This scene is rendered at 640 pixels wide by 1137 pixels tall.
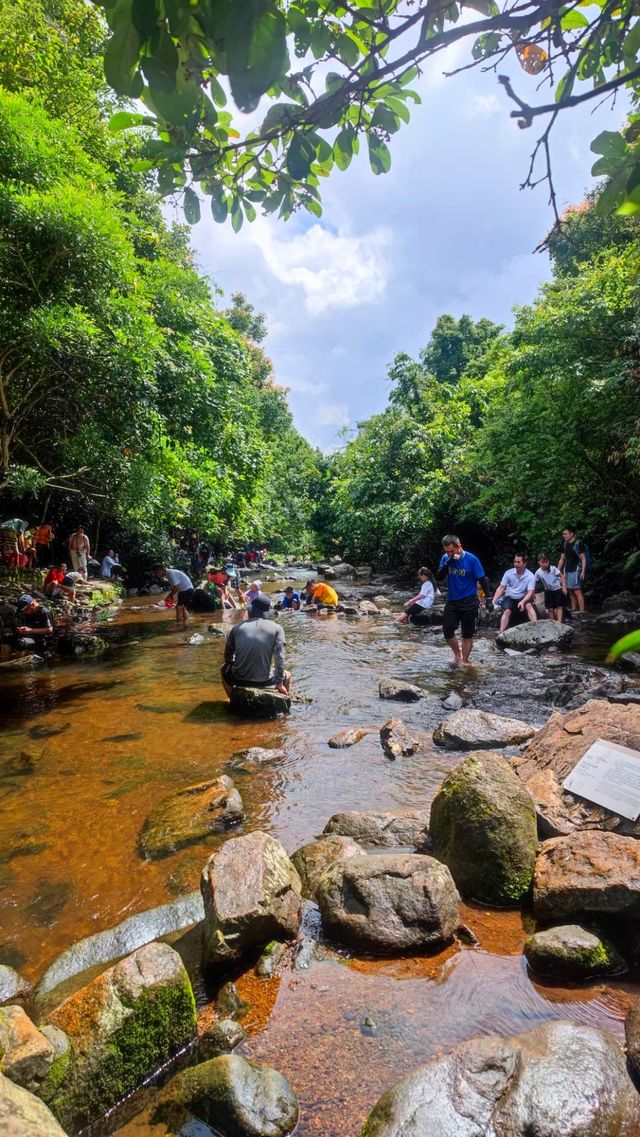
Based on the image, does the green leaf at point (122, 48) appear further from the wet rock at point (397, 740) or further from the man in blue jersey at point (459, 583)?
the man in blue jersey at point (459, 583)

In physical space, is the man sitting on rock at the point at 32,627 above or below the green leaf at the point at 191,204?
below

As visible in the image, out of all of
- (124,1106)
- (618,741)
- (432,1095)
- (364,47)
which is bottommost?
(124,1106)

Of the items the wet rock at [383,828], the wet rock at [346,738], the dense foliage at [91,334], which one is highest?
the dense foliage at [91,334]

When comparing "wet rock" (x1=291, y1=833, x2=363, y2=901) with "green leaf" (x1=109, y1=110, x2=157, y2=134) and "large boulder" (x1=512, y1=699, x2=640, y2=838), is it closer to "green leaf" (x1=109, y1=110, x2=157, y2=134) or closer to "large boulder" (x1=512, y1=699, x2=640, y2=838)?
"large boulder" (x1=512, y1=699, x2=640, y2=838)

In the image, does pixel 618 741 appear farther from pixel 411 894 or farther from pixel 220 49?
pixel 220 49

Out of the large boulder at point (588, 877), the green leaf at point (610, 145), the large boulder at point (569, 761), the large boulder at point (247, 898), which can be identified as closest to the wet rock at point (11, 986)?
the large boulder at point (247, 898)

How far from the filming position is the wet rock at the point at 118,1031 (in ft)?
7.59

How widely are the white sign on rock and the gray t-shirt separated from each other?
4.40 m

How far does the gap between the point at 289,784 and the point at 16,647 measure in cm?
882

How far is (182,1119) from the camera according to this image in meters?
2.26

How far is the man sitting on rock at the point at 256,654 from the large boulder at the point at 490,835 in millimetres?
4355

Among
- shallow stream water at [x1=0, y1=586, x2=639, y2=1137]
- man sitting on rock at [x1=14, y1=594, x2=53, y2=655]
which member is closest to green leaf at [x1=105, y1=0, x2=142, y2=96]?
shallow stream water at [x1=0, y1=586, x2=639, y2=1137]

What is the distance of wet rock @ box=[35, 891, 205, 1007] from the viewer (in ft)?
10.1

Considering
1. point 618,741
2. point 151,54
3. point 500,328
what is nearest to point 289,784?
point 618,741
